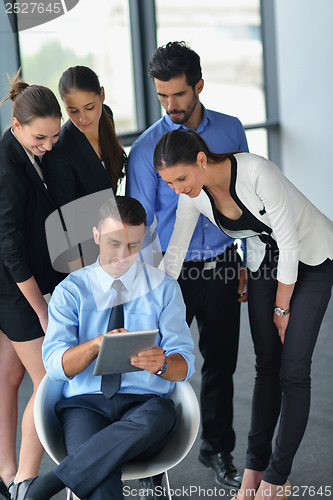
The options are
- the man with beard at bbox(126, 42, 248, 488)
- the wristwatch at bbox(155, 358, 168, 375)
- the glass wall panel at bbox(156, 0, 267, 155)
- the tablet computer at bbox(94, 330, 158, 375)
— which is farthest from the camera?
the glass wall panel at bbox(156, 0, 267, 155)

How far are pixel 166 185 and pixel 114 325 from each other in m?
0.69

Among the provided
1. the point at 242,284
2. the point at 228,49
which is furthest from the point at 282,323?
the point at 228,49

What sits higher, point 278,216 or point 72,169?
point 72,169

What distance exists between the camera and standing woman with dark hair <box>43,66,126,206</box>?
2.39 metres

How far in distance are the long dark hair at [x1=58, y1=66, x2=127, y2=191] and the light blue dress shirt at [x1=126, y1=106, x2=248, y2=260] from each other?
57 mm

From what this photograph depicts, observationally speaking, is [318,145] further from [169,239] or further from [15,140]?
[15,140]

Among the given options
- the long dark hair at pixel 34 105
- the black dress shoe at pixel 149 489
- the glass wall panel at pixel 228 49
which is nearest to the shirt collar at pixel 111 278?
the long dark hair at pixel 34 105

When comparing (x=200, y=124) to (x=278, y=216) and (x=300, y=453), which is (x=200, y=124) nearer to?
(x=278, y=216)

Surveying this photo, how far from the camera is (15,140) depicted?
2.25 m

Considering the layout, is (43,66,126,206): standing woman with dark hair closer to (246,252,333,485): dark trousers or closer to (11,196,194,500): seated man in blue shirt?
(11,196,194,500): seated man in blue shirt

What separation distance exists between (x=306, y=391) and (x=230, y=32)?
4443 millimetres

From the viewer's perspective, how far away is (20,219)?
7.45ft

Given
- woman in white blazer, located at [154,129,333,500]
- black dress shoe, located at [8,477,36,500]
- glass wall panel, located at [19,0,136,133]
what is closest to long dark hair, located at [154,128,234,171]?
woman in white blazer, located at [154,129,333,500]

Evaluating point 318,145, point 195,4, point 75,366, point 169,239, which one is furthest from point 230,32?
point 75,366
